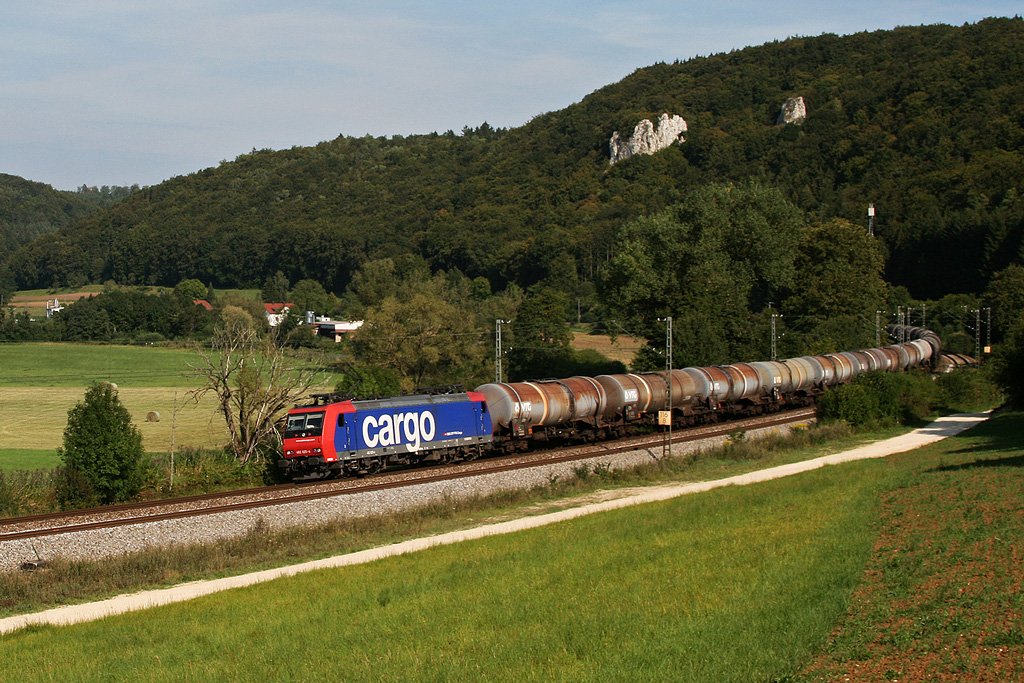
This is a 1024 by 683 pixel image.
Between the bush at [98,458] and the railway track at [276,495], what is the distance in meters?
2.57

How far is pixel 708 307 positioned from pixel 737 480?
164ft

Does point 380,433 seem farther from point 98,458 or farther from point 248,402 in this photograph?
point 98,458

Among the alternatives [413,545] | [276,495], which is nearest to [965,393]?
[276,495]

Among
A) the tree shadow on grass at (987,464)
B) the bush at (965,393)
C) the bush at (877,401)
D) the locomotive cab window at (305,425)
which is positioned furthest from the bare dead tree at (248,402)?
the bush at (965,393)

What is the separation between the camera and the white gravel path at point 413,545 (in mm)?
21156

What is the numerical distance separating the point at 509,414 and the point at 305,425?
9.94 metres

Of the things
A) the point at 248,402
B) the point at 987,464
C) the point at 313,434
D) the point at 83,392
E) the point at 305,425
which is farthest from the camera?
the point at 83,392

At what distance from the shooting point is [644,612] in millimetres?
16969

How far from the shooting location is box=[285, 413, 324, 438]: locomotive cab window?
3828 cm

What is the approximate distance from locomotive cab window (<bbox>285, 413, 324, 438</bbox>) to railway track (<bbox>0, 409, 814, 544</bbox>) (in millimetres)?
1901

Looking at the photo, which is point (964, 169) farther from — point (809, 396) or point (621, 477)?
point (621, 477)

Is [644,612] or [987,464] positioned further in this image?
[987,464]

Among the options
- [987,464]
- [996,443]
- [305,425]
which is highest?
[305,425]

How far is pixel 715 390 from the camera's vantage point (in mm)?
57719
